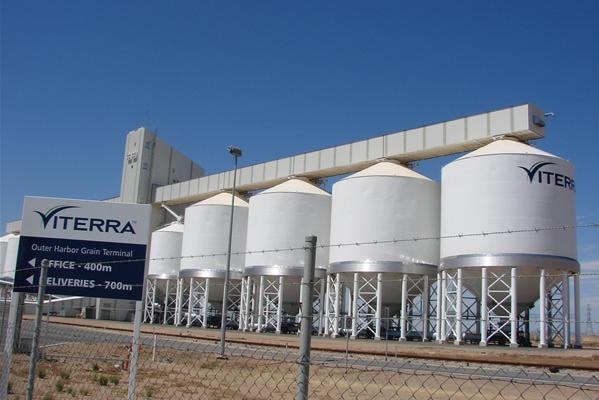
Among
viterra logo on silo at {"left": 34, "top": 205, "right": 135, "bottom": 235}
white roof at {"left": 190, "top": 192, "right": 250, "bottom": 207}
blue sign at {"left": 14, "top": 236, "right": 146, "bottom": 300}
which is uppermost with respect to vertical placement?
white roof at {"left": 190, "top": 192, "right": 250, "bottom": 207}

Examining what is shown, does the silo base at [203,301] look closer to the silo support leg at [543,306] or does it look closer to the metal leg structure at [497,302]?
the metal leg structure at [497,302]

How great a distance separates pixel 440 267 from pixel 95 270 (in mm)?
36183

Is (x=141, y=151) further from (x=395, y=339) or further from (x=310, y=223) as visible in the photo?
(x=395, y=339)

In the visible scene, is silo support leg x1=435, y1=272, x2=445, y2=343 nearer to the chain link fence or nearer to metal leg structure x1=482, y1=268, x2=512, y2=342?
metal leg structure x1=482, y1=268, x2=512, y2=342

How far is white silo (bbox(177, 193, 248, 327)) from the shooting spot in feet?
207

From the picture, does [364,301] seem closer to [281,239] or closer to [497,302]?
[281,239]

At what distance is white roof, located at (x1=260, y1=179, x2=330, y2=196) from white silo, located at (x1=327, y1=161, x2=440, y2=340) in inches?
279

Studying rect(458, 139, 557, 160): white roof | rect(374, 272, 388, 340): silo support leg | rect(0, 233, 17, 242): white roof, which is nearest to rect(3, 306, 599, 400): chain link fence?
rect(458, 139, 557, 160): white roof

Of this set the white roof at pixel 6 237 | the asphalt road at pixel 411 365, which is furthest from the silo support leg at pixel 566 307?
the white roof at pixel 6 237

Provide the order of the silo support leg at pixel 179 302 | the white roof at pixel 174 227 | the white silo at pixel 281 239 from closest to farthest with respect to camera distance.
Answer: the white silo at pixel 281 239 → the silo support leg at pixel 179 302 → the white roof at pixel 174 227

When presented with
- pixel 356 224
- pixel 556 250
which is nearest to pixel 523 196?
pixel 556 250

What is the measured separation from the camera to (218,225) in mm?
63500

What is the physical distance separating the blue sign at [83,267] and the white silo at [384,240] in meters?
35.7

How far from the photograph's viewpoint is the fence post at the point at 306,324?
18.9ft
